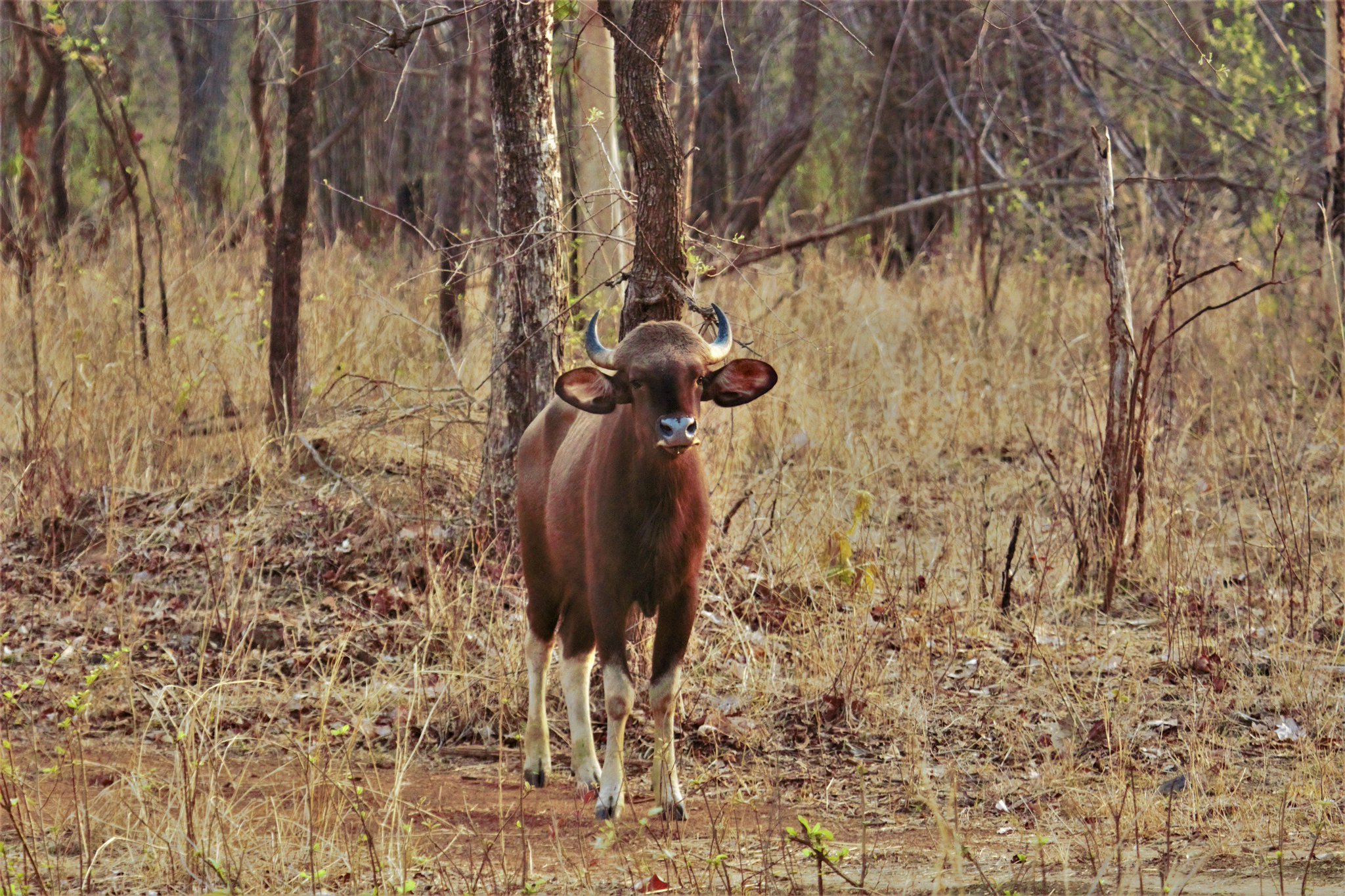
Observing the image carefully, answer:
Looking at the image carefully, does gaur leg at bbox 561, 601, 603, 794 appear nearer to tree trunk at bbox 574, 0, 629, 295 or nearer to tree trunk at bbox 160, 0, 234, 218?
tree trunk at bbox 574, 0, 629, 295

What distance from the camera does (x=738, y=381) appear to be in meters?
4.70

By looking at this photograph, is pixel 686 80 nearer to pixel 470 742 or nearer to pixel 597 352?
pixel 470 742

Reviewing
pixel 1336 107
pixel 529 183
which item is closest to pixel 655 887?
pixel 529 183

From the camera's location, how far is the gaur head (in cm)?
448

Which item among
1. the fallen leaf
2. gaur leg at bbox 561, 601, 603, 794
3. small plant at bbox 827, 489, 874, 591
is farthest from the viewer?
small plant at bbox 827, 489, 874, 591

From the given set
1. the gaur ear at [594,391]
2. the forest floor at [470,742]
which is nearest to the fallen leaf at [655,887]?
the forest floor at [470,742]

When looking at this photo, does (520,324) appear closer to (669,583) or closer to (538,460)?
(538,460)

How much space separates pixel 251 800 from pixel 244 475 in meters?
3.59

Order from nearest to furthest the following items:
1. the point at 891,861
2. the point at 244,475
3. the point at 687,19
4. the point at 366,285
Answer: the point at 891,861 < the point at 244,475 < the point at 366,285 < the point at 687,19

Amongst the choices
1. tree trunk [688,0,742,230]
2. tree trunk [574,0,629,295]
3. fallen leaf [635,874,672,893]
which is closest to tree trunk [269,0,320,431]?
tree trunk [574,0,629,295]

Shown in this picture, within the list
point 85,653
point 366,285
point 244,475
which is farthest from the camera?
point 366,285

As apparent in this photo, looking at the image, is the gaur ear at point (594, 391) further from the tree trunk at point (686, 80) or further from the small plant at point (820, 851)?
the tree trunk at point (686, 80)

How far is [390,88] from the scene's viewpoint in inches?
747

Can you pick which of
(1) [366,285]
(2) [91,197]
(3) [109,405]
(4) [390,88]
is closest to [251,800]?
(3) [109,405]
